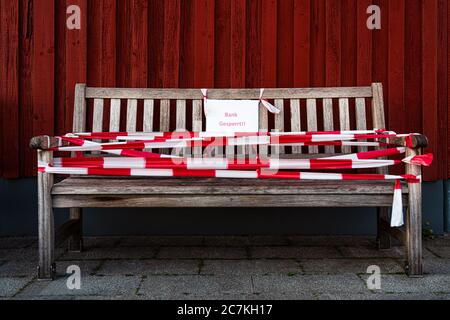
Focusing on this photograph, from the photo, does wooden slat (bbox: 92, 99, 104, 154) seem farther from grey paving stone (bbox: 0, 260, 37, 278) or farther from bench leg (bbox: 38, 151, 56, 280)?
grey paving stone (bbox: 0, 260, 37, 278)

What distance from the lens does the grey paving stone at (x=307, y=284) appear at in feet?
8.21

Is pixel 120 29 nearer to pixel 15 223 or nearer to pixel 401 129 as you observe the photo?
pixel 15 223

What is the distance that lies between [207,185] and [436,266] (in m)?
1.53

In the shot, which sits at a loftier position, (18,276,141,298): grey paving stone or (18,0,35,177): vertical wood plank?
(18,0,35,177): vertical wood plank

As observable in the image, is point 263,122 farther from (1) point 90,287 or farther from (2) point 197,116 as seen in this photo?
(1) point 90,287

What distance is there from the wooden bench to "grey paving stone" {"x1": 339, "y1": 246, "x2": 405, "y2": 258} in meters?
0.08

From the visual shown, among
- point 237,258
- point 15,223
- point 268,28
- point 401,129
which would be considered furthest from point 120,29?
point 401,129

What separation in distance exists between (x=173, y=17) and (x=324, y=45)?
1.21 meters

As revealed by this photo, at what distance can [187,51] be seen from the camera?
12.2 feet

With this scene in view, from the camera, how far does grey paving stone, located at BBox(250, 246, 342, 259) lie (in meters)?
3.20

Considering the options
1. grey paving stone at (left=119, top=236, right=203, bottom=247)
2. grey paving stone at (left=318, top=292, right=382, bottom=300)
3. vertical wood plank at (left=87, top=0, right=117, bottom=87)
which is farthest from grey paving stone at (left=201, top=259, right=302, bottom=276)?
vertical wood plank at (left=87, top=0, right=117, bottom=87)

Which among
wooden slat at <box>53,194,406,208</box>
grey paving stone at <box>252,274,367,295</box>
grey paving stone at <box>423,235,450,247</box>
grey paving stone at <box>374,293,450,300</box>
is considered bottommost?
grey paving stone at <box>374,293,450,300</box>

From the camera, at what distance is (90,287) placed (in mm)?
2535

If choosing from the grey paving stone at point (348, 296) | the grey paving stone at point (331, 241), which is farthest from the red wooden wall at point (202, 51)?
the grey paving stone at point (348, 296)
